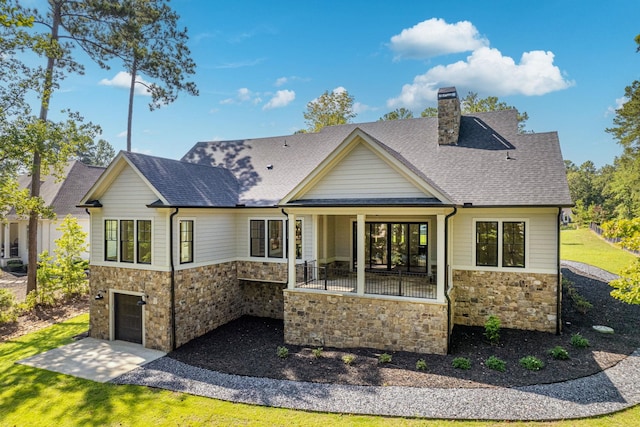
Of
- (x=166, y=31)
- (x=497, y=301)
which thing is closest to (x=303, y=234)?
(x=497, y=301)

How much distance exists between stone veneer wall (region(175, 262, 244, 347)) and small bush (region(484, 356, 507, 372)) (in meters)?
9.08

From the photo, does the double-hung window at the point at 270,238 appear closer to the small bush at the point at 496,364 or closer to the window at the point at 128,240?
the window at the point at 128,240

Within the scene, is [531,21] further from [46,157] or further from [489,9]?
[46,157]

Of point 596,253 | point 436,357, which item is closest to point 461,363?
point 436,357

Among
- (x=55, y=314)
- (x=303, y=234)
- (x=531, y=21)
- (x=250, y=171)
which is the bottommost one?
(x=55, y=314)

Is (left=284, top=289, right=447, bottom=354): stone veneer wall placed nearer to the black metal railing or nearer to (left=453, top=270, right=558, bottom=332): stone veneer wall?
the black metal railing

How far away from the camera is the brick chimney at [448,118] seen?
14352 mm

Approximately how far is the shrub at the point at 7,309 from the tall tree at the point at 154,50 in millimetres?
10914

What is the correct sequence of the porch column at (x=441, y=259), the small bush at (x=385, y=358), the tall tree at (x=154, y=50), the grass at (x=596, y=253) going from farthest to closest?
the grass at (x=596, y=253)
the tall tree at (x=154, y=50)
the porch column at (x=441, y=259)
the small bush at (x=385, y=358)

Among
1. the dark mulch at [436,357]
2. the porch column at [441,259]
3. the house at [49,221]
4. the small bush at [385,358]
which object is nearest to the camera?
the dark mulch at [436,357]

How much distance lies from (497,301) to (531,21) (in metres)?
12.8

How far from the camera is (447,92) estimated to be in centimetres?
1461

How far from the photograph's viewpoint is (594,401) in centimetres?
705

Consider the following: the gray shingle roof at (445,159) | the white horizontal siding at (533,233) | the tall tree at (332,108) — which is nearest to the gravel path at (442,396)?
the white horizontal siding at (533,233)
